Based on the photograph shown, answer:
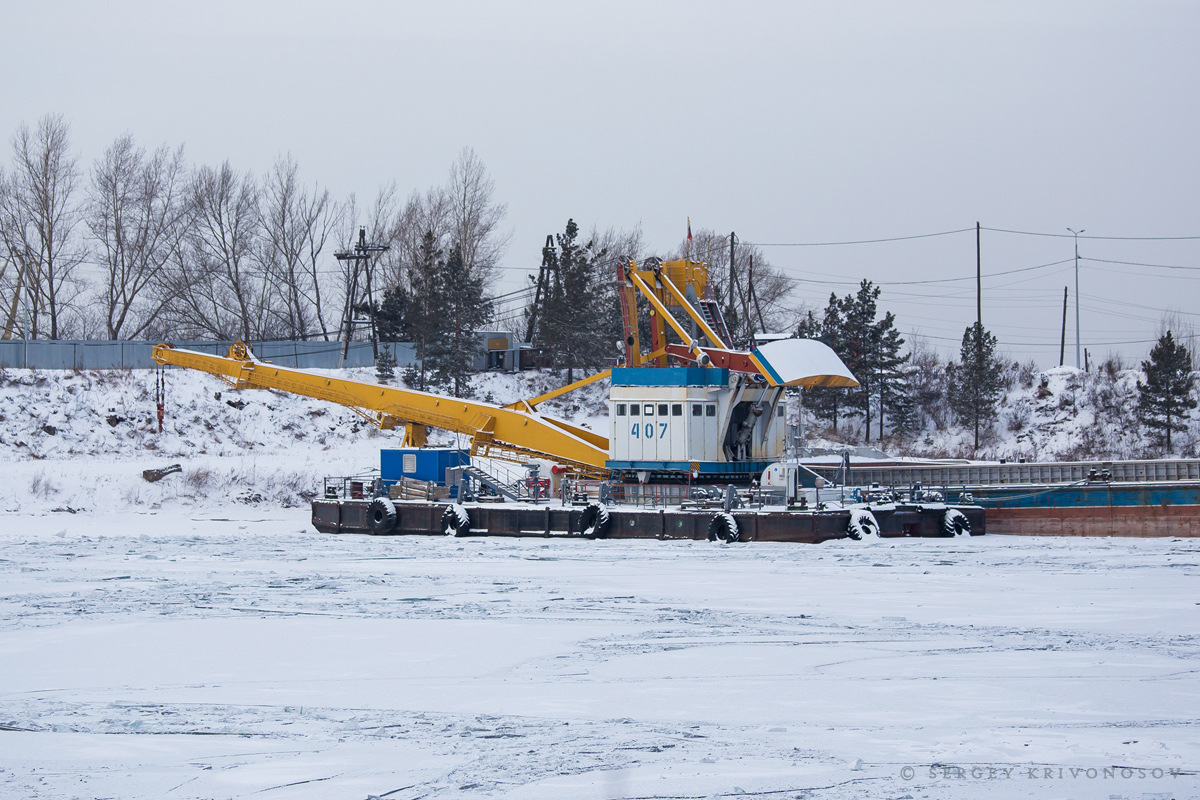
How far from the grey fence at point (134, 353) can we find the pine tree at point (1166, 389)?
3471 centimetres

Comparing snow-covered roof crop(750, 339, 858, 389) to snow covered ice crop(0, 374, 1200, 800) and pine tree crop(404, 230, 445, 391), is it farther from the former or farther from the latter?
pine tree crop(404, 230, 445, 391)

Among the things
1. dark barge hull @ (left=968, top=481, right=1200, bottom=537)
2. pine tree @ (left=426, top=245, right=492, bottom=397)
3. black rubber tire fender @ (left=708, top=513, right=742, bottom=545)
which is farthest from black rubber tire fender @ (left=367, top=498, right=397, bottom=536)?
pine tree @ (left=426, top=245, right=492, bottom=397)

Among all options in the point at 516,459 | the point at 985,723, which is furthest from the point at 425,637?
the point at 516,459

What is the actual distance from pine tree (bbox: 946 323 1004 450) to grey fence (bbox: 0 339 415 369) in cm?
2726

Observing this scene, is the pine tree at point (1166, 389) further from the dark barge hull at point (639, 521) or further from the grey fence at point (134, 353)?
the grey fence at point (134, 353)

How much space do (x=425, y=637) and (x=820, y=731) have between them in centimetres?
635

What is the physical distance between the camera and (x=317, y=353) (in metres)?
62.6

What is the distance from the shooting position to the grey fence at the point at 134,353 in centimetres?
5434

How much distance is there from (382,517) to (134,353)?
29152 mm

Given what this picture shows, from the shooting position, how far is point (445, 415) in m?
34.1

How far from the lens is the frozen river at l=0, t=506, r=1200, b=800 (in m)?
9.06

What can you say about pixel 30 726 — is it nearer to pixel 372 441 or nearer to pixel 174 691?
pixel 174 691

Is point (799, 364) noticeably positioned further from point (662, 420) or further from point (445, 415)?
point (445, 415)

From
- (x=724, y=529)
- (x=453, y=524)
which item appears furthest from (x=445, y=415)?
(x=724, y=529)
